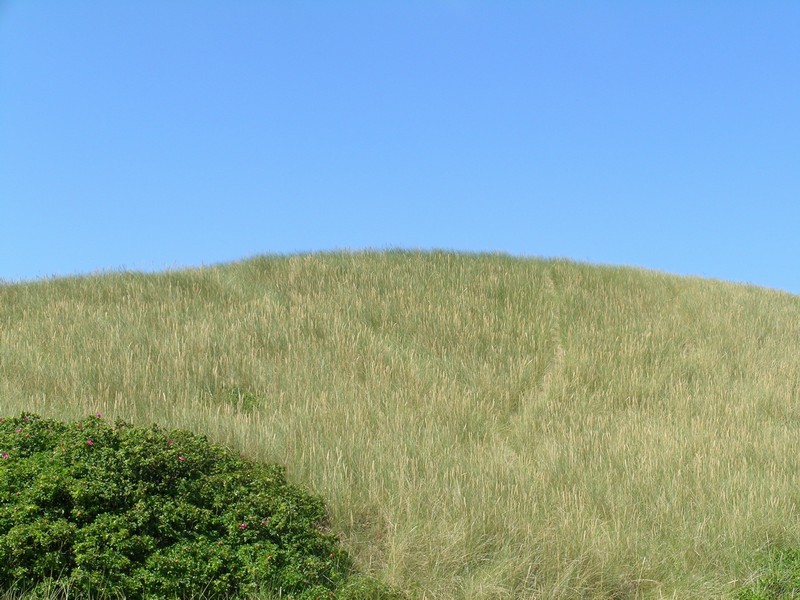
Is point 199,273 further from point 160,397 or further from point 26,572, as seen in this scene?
point 26,572

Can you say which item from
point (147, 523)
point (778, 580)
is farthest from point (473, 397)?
point (147, 523)

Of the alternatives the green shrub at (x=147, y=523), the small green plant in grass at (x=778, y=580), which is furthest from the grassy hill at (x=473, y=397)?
the green shrub at (x=147, y=523)

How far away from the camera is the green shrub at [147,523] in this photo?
4.33m

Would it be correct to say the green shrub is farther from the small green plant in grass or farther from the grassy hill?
the small green plant in grass

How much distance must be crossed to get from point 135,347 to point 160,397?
1.74m

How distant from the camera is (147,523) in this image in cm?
470

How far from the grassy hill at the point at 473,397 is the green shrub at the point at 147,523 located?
71cm

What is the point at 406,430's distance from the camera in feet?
24.3

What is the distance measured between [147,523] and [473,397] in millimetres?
4877

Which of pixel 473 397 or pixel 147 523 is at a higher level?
pixel 473 397

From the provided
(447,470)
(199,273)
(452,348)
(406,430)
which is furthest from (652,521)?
(199,273)

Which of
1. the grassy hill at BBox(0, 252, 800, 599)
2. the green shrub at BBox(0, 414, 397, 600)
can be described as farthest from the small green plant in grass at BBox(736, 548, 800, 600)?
the green shrub at BBox(0, 414, 397, 600)

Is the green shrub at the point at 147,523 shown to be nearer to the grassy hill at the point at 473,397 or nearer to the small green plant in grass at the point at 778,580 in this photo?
the grassy hill at the point at 473,397

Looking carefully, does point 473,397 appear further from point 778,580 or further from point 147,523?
point 147,523
